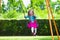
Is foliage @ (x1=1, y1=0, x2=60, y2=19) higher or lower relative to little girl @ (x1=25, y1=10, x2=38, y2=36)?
higher

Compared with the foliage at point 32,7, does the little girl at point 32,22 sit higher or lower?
lower

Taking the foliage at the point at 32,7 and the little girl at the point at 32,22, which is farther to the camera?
the foliage at the point at 32,7

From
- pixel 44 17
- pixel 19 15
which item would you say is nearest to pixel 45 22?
pixel 44 17

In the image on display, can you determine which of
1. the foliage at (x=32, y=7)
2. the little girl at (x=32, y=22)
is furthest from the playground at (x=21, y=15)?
the little girl at (x=32, y=22)

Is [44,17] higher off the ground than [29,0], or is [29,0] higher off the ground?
[29,0]

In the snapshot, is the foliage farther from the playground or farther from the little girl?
the little girl

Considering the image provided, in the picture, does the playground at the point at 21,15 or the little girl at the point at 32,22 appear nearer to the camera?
the little girl at the point at 32,22

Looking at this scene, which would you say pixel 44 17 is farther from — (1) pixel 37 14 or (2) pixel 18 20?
(2) pixel 18 20

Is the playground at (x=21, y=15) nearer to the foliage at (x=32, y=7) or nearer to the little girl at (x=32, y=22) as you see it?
the foliage at (x=32, y=7)

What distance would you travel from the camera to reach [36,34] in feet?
36.0

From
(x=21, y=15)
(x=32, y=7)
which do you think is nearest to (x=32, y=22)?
(x=21, y=15)

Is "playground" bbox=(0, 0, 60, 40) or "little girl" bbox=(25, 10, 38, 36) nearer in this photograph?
"little girl" bbox=(25, 10, 38, 36)

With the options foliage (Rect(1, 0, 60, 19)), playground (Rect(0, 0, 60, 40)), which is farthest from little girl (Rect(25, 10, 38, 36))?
foliage (Rect(1, 0, 60, 19))

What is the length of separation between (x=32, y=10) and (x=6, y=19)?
141 centimetres
